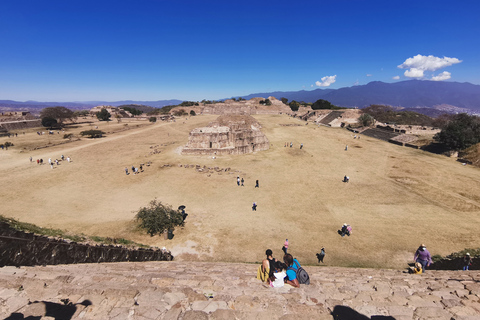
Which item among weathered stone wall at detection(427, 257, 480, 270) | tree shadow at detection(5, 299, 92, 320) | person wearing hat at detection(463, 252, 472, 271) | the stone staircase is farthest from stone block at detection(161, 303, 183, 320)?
person wearing hat at detection(463, 252, 472, 271)

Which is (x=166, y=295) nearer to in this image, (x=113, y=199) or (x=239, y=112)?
(x=113, y=199)

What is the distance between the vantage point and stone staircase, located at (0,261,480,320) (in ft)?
12.6

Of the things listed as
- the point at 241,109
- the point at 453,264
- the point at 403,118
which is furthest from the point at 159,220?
the point at 403,118

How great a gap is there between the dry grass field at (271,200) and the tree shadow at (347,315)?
708cm

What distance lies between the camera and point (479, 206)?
16.9 meters

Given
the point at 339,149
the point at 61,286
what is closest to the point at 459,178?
the point at 339,149

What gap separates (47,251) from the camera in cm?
651

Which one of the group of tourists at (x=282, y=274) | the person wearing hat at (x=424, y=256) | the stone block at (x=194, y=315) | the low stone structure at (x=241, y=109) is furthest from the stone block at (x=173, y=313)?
the low stone structure at (x=241, y=109)

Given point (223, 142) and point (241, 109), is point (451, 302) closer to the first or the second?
point (223, 142)

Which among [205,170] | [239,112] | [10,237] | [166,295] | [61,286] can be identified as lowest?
[205,170]

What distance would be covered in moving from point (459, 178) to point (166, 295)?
3252 centimetres

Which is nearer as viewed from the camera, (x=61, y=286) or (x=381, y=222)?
(x=61, y=286)

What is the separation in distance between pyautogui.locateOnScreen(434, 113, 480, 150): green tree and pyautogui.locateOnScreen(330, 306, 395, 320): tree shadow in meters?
41.2

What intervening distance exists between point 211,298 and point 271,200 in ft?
45.5
